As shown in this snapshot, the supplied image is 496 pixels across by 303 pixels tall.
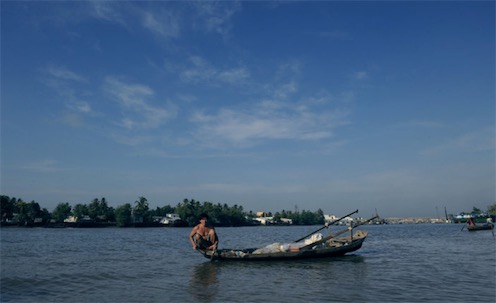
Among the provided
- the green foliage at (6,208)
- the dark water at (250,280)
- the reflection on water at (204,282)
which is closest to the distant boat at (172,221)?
the green foliage at (6,208)

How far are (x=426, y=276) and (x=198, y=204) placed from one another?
12924 cm

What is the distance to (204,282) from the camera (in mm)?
16656

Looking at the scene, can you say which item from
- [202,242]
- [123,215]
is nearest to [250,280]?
[202,242]

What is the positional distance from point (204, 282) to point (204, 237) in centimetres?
642

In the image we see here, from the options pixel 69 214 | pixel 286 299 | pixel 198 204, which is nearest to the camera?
pixel 286 299

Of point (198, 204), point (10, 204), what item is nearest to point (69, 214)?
point (10, 204)

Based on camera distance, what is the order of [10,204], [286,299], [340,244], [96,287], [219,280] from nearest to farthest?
[286,299]
[96,287]
[219,280]
[340,244]
[10,204]

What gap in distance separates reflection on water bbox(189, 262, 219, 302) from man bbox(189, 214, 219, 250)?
1169 mm

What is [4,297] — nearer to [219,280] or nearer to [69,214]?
[219,280]

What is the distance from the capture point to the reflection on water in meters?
13.9

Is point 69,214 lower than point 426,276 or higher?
higher

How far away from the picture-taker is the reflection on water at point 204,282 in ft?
45.5

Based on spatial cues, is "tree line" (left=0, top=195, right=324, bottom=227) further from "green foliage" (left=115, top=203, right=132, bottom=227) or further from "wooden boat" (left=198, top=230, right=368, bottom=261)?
"wooden boat" (left=198, top=230, right=368, bottom=261)

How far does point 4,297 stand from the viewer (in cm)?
1369
